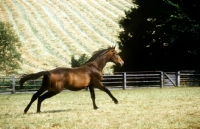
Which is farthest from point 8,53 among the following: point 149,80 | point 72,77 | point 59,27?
point 59,27

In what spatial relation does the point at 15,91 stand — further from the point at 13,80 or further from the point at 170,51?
the point at 170,51

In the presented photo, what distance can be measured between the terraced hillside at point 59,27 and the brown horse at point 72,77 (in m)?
26.2

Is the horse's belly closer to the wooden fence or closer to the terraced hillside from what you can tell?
the wooden fence

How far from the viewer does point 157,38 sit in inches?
1188

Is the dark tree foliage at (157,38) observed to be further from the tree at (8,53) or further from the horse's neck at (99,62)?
the horse's neck at (99,62)

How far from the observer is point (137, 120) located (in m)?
8.41

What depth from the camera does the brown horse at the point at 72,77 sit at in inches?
415

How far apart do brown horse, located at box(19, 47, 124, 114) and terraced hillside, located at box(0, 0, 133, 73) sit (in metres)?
26.2

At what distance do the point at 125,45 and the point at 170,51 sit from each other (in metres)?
4.42

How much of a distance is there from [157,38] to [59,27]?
28918mm

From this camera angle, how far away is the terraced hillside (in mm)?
44363

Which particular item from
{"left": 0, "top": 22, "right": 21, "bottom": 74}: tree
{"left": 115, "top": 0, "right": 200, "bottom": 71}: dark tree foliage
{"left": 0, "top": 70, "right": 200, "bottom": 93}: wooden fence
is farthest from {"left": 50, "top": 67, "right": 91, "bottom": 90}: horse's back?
{"left": 0, "top": 22, "right": 21, "bottom": 74}: tree

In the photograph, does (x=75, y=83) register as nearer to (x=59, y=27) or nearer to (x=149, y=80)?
(x=149, y=80)

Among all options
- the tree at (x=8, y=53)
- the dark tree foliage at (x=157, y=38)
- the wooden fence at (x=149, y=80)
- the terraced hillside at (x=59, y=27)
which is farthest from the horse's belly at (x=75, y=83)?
the terraced hillside at (x=59, y=27)
